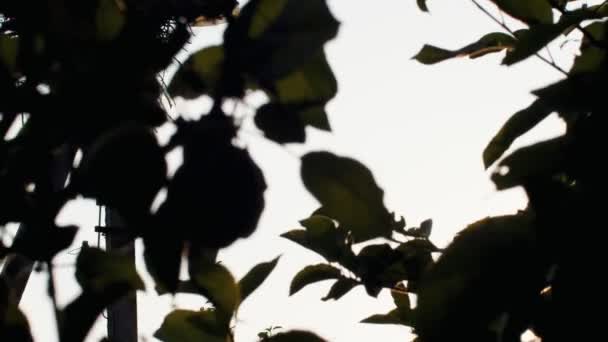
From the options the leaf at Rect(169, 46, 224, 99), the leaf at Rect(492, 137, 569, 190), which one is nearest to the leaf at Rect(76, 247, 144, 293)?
the leaf at Rect(169, 46, 224, 99)

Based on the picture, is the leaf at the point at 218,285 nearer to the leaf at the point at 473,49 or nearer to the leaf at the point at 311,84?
the leaf at the point at 311,84

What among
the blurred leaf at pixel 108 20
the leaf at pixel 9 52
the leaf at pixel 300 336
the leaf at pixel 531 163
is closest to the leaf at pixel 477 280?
the leaf at pixel 531 163

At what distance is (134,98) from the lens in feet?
1.29

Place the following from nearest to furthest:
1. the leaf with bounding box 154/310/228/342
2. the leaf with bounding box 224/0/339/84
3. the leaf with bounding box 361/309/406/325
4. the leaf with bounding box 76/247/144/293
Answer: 1. the leaf with bounding box 224/0/339/84
2. the leaf with bounding box 76/247/144/293
3. the leaf with bounding box 154/310/228/342
4. the leaf with bounding box 361/309/406/325

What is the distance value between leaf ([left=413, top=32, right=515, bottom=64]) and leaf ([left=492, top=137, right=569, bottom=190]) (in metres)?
0.33

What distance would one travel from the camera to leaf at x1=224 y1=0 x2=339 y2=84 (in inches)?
14.6

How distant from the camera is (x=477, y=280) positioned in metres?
0.38

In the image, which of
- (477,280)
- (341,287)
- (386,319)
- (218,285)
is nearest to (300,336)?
(218,285)

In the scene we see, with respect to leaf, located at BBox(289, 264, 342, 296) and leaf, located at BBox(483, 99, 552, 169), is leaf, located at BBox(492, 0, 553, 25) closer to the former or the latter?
leaf, located at BBox(483, 99, 552, 169)

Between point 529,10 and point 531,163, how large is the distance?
30cm

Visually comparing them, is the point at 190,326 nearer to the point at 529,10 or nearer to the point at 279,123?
the point at 279,123

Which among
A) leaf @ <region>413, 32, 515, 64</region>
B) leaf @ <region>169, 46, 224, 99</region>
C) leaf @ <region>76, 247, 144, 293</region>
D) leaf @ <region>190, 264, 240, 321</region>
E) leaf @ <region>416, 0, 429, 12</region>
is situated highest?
leaf @ <region>416, 0, 429, 12</region>

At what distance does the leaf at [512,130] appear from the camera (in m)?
0.56

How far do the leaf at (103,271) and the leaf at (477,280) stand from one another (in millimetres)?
220
